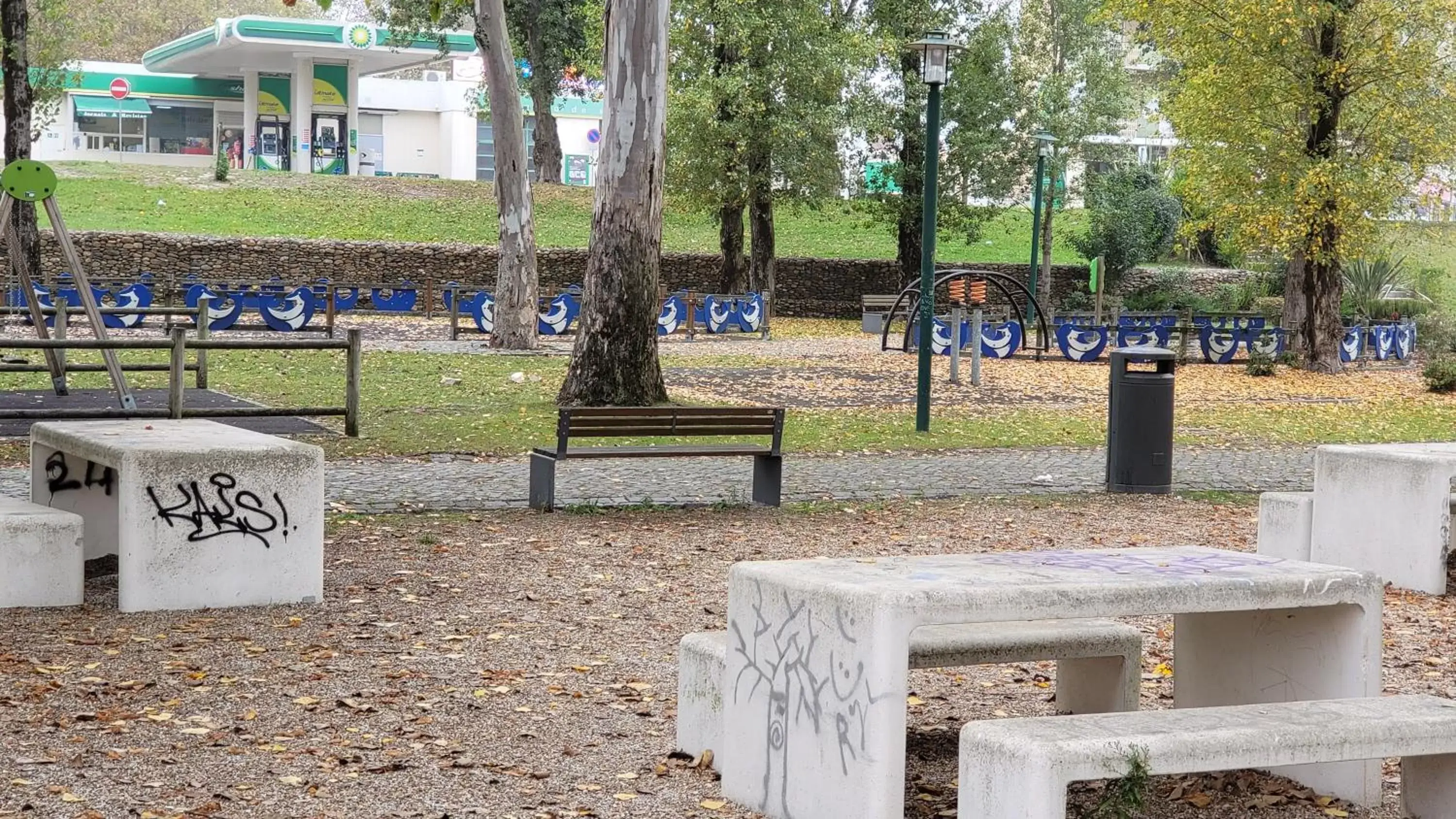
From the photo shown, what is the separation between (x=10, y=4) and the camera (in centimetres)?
2842

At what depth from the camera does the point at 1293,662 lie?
199 inches

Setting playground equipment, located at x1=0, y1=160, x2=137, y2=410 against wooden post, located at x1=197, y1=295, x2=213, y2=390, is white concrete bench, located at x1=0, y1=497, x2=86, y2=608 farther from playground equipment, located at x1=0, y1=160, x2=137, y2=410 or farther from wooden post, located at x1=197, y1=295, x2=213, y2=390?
wooden post, located at x1=197, y1=295, x2=213, y2=390

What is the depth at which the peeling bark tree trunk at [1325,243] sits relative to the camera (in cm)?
2394

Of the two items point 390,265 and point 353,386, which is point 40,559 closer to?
point 353,386

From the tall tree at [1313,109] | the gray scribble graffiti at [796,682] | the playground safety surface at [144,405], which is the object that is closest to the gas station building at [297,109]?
the tall tree at [1313,109]

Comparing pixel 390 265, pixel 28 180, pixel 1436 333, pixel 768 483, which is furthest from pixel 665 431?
pixel 390 265

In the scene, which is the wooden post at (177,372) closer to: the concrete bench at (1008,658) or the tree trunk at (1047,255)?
the concrete bench at (1008,658)

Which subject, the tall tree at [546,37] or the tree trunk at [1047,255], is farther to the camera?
the tall tree at [546,37]

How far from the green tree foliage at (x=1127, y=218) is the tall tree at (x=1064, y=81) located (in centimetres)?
120

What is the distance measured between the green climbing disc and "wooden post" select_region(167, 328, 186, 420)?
2.07 m

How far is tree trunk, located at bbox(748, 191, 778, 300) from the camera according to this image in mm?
36969

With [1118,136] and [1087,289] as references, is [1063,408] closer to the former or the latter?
[1087,289]

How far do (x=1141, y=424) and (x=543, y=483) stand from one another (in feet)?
14.5

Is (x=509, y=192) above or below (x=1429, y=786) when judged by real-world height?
above
